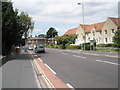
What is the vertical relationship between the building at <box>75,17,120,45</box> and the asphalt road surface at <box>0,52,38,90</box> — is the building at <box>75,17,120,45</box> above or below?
above

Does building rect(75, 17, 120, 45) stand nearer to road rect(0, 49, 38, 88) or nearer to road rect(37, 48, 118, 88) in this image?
road rect(37, 48, 118, 88)

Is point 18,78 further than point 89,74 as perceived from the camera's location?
No

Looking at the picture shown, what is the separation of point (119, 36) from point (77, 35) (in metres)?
41.8

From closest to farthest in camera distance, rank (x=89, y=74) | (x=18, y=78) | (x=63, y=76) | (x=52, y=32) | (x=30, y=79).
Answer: (x=30, y=79) < (x=18, y=78) < (x=63, y=76) < (x=89, y=74) < (x=52, y=32)

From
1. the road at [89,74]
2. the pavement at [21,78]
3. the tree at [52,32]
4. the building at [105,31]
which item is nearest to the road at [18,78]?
the pavement at [21,78]

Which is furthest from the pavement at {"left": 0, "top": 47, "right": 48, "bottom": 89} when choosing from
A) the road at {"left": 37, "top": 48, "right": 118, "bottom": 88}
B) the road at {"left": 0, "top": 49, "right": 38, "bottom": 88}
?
the road at {"left": 37, "top": 48, "right": 118, "bottom": 88}

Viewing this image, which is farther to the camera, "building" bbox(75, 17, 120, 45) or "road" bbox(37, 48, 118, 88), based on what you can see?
"building" bbox(75, 17, 120, 45)

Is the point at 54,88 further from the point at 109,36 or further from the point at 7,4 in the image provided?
the point at 109,36

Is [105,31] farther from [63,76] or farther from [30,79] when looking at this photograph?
[30,79]

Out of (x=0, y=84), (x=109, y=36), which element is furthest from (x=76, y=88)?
(x=109, y=36)

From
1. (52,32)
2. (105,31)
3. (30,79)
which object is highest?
(52,32)

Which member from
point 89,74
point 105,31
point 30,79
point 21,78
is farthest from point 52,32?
point 30,79

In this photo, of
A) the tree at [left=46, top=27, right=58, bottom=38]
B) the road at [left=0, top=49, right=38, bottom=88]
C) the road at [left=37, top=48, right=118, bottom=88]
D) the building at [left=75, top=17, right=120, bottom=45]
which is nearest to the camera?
the road at [left=37, top=48, right=118, bottom=88]

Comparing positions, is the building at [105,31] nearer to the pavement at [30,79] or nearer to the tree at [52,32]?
the pavement at [30,79]
